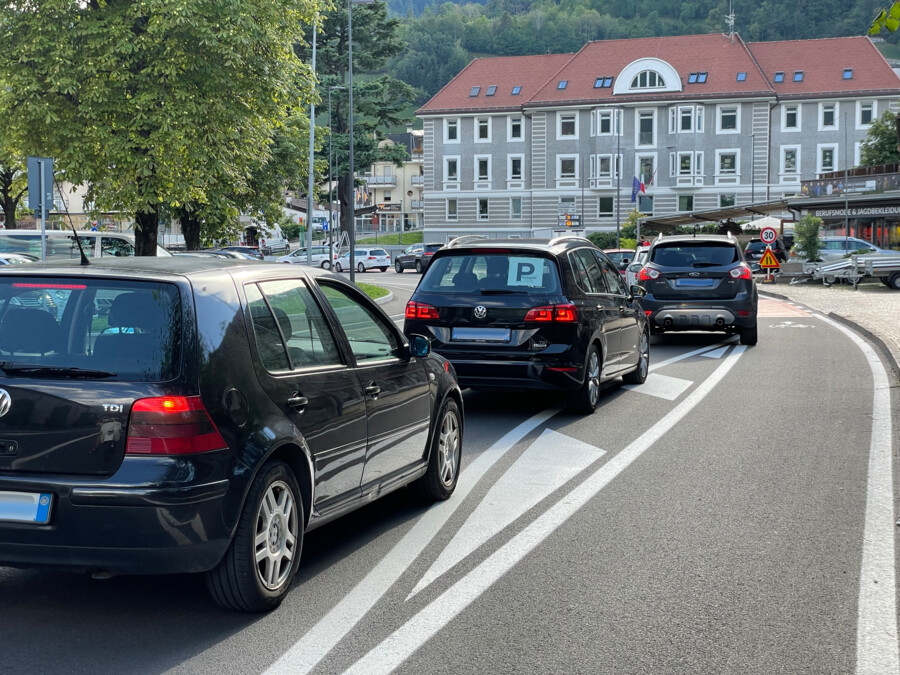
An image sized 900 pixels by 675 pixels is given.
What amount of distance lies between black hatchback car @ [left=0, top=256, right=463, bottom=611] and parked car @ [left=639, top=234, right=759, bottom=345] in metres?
13.6

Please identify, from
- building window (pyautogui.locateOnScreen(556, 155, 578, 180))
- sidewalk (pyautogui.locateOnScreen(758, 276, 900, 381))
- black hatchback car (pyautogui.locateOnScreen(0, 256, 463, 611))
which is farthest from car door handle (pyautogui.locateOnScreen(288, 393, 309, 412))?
building window (pyautogui.locateOnScreen(556, 155, 578, 180))

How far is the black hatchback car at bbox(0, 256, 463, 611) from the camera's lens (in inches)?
175

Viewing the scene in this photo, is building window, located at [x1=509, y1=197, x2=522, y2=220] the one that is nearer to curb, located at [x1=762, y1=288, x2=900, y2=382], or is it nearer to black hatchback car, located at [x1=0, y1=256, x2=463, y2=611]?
curb, located at [x1=762, y1=288, x2=900, y2=382]

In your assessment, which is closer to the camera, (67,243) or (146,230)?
(67,243)

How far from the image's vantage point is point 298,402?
516 cm

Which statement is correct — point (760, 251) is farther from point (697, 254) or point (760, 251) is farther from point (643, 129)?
point (697, 254)

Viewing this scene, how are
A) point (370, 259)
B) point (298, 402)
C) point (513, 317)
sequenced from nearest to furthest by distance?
point (298, 402)
point (513, 317)
point (370, 259)

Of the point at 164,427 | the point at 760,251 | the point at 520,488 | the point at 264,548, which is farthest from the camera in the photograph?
the point at 760,251

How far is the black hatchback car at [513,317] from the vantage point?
34.8ft

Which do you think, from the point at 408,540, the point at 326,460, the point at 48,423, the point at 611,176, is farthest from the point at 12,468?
the point at 611,176

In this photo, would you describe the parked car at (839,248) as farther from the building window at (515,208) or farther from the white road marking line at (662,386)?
the building window at (515,208)

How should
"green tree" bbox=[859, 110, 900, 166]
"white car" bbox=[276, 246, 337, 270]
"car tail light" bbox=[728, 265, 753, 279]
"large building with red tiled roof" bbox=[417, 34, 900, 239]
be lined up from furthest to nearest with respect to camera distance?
"large building with red tiled roof" bbox=[417, 34, 900, 239]
"green tree" bbox=[859, 110, 900, 166]
"white car" bbox=[276, 246, 337, 270]
"car tail light" bbox=[728, 265, 753, 279]

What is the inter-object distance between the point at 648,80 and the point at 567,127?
6.78 meters

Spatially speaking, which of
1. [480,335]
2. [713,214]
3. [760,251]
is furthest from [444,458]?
[713,214]
